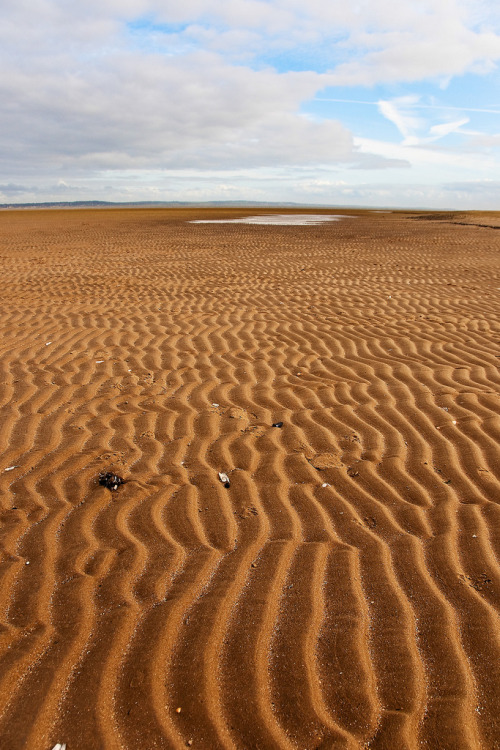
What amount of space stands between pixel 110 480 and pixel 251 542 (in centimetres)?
112

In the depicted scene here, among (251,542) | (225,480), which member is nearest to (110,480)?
(225,480)

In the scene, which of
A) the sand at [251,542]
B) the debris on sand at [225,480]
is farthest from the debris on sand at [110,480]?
the debris on sand at [225,480]

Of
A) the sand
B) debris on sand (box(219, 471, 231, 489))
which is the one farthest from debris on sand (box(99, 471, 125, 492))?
debris on sand (box(219, 471, 231, 489))

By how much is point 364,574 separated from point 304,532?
45cm

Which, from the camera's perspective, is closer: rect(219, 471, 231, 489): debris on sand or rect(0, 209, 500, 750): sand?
rect(0, 209, 500, 750): sand

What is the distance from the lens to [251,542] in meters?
2.76

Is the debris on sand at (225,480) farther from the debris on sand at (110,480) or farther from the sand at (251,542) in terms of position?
the debris on sand at (110,480)

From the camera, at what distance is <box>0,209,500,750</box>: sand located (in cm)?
185

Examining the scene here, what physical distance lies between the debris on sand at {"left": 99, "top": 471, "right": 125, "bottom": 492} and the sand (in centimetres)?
8

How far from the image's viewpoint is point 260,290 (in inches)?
401

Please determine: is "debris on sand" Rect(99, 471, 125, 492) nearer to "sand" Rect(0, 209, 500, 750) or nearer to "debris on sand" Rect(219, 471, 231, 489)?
"sand" Rect(0, 209, 500, 750)

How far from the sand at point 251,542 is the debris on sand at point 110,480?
0.27ft

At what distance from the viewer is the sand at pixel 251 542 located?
1.85 metres

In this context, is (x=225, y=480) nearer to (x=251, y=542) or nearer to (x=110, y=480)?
(x=251, y=542)
